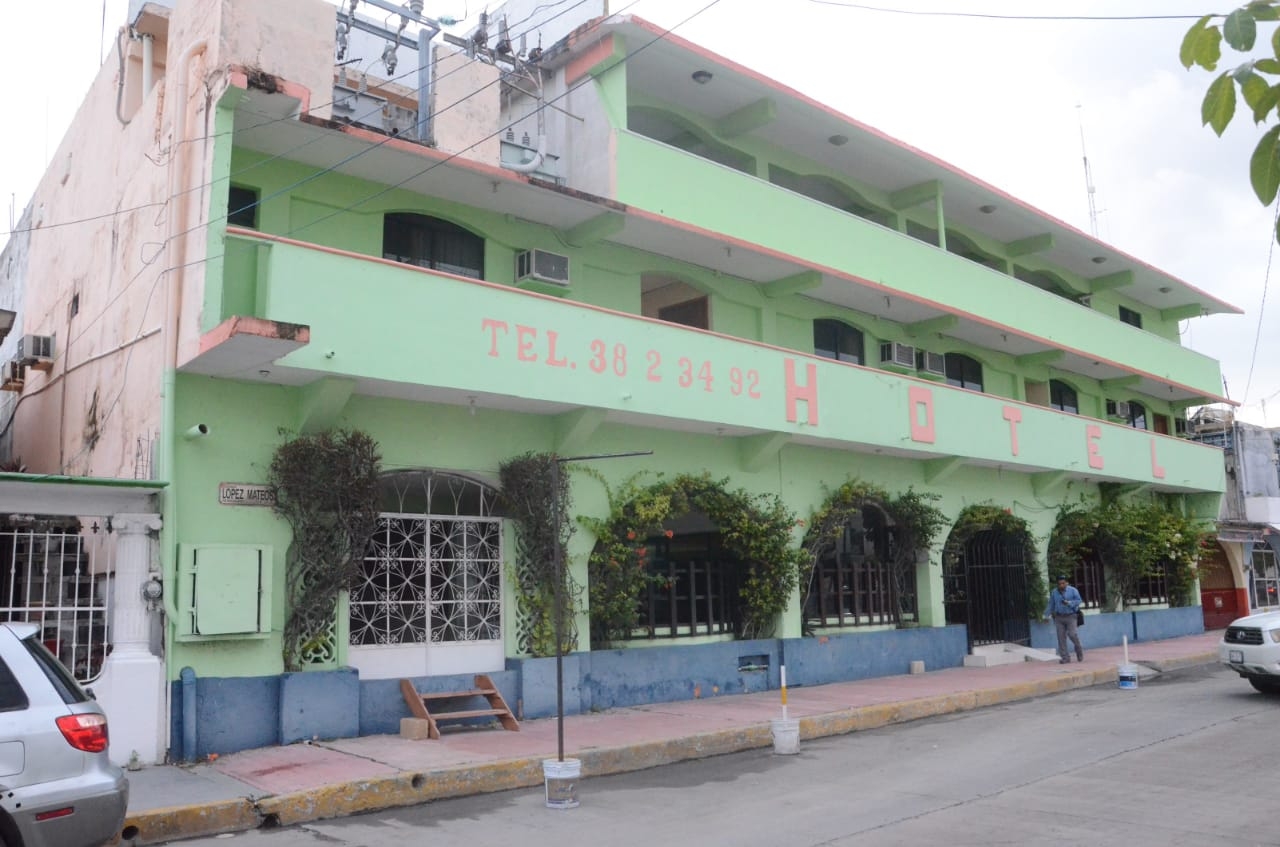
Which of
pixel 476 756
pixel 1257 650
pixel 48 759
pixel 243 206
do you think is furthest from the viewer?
pixel 1257 650

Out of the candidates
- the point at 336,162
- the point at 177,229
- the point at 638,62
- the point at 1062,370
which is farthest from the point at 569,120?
the point at 1062,370

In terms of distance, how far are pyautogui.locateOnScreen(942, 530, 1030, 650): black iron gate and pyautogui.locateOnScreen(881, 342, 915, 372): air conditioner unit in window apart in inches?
147

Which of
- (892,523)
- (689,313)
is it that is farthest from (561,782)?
(892,523)

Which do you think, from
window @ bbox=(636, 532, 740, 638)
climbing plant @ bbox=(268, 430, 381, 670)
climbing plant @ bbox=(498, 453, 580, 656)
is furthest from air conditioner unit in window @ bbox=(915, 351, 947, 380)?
climbing plant @ bbox=(268, 430, 381, 670)

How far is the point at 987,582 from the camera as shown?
21547 millimetres

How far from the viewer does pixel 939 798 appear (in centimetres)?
906

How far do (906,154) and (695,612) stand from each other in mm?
9191

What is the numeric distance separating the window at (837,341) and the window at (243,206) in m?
10.1

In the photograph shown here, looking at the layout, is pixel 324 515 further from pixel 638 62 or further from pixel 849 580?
pixel 849 580

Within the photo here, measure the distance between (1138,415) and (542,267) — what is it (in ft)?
71.1

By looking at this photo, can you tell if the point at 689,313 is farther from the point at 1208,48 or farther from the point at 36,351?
the point at 1208,48

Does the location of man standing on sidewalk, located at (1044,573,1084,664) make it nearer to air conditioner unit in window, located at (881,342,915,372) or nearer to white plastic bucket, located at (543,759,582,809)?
air conditioner unit in window, located at (881,342,915,372)

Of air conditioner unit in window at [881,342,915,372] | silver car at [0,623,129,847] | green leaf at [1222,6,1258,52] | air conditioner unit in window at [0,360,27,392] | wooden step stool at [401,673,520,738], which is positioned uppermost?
air conditioner unit in window at [881,342,915,372]

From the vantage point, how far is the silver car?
5.55m
